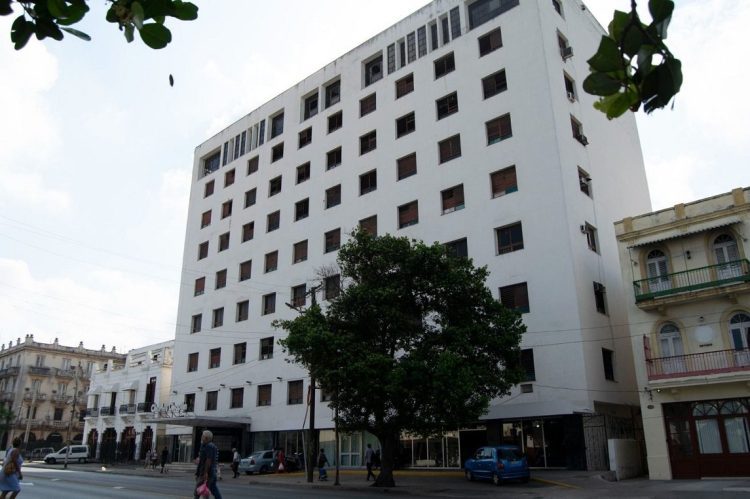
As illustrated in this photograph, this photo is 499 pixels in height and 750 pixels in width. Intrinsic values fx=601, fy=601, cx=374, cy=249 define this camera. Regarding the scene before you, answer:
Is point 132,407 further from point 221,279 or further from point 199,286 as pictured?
point 221,279

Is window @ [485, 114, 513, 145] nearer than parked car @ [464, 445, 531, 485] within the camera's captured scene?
No

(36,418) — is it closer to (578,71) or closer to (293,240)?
(293,240)

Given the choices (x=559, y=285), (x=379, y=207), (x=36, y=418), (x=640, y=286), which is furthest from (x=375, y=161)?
(x=36, y=418)

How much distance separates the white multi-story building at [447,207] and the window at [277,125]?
5.4 inches

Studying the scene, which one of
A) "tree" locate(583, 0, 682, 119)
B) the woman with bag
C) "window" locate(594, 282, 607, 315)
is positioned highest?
"window" locate(594, 282, 607, 315)

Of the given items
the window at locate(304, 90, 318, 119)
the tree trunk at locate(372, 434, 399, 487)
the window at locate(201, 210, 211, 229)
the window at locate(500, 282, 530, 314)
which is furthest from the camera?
the window at locate(201, 210, 211, 229)

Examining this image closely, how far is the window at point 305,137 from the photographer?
146 feet

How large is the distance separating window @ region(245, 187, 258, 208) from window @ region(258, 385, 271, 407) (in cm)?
1464

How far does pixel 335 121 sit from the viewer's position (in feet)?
141

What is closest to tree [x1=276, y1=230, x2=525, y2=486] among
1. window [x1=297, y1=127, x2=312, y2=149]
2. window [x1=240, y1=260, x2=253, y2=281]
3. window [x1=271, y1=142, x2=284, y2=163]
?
window [x1=240, y1=260, x2=253, y2=281]

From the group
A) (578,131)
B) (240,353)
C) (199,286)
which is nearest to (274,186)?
(199,286)

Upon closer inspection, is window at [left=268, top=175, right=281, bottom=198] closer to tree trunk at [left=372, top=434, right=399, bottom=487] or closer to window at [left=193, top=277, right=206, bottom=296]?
window at [left=193, top=277, right=206, bottom=296]

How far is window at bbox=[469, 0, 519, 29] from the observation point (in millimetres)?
34344

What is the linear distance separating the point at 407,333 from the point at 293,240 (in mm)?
19902
